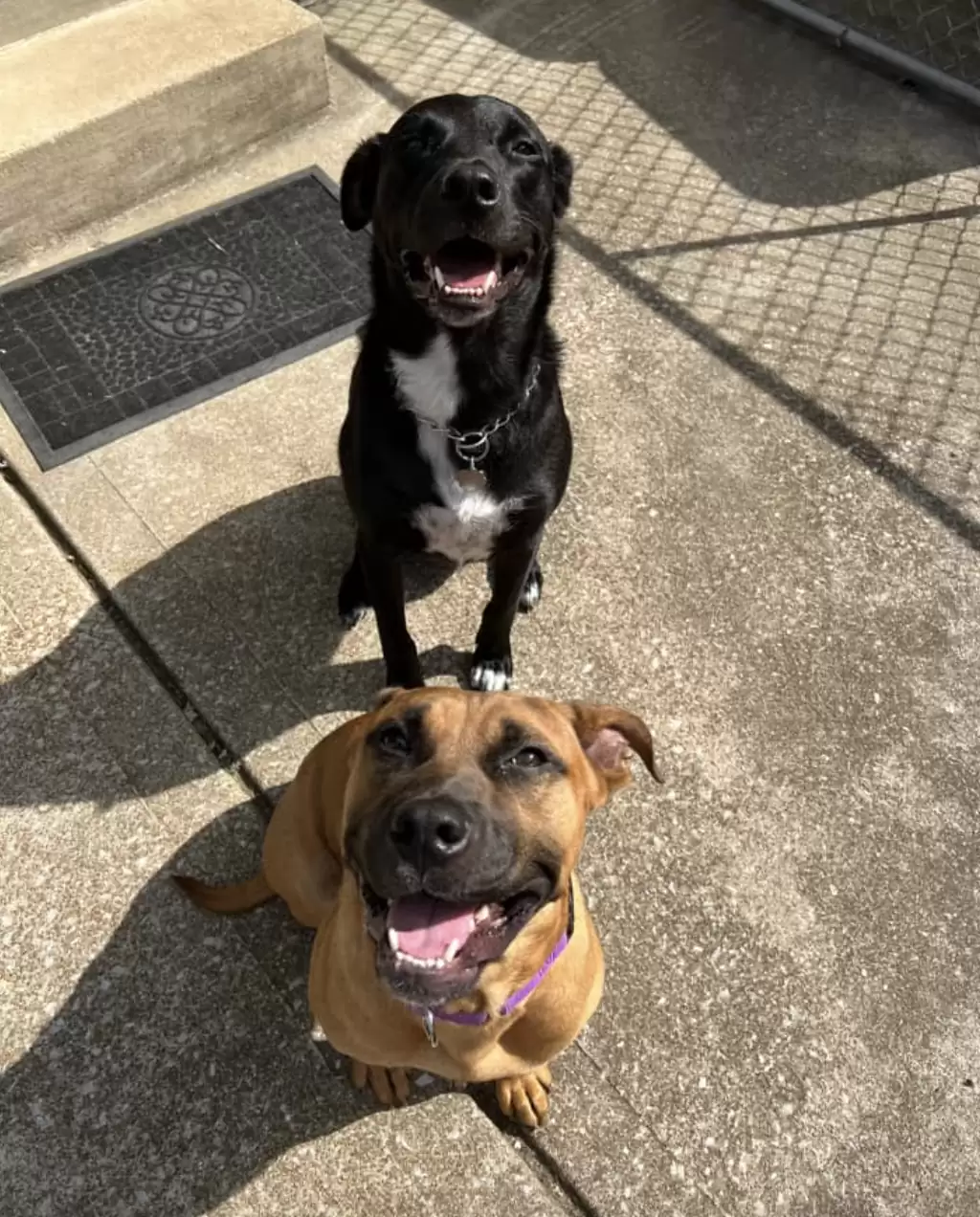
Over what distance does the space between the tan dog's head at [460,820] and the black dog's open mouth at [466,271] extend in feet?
3.08

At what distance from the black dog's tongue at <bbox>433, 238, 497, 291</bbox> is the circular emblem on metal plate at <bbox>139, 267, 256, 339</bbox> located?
1.68 meters

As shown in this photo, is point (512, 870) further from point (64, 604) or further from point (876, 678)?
point (64, 604)

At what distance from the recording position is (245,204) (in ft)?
13.9

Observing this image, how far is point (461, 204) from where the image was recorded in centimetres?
223

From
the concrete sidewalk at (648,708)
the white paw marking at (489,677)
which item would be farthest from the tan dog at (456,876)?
the white paw marking at (489,677)

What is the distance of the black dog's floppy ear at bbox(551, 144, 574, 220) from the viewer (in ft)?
8.72

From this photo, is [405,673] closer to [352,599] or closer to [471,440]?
[352,599]

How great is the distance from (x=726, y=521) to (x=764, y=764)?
3.05 ft

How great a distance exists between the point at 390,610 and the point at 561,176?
1261 millimetres

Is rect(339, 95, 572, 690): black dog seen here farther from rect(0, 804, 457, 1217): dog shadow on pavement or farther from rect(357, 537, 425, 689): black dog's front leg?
rect(0, 804, 457, 1217): dog shadow on pavement

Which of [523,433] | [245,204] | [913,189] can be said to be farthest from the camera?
[913,189]

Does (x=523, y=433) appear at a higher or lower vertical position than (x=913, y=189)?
higher

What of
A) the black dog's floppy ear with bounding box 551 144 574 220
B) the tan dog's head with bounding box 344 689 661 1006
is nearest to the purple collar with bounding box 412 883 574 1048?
the tan dog's head with bounding box 344 689 661 1006

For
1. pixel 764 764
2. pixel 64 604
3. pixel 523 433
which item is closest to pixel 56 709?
pixel 64 604
